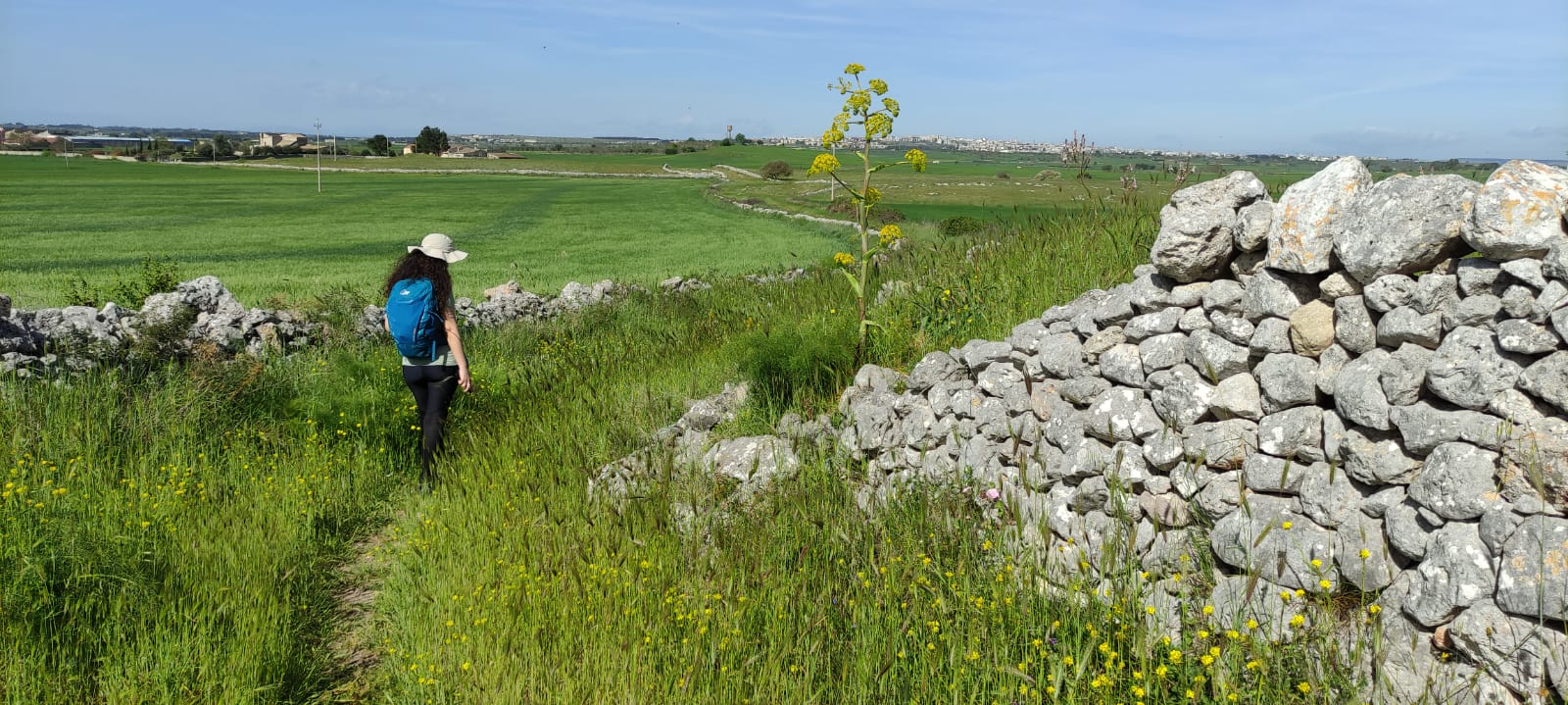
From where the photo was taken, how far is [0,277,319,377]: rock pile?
305 inches

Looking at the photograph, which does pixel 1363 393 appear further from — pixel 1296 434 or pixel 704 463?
pixel 704 463

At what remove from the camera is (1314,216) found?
437cm

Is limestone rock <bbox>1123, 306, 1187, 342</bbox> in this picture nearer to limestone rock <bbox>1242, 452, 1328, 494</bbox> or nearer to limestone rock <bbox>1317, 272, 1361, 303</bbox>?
limestone rock <bbox>1317, 272, 1361, 303</bbox>

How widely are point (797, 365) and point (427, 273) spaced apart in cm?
313

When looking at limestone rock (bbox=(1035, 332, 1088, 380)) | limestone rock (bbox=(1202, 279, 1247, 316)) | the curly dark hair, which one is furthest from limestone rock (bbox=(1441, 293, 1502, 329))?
the curly dark hair

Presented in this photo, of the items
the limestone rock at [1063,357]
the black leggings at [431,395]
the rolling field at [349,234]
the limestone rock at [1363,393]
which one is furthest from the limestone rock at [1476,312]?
the rolling field at [349,234]

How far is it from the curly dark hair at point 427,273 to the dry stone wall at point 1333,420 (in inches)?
155

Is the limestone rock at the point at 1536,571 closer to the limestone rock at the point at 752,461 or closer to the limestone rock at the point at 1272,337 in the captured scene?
the limestone rock at the point at 1272,337

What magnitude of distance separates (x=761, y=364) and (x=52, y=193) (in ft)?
178

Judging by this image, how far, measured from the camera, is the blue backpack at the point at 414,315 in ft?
21.8

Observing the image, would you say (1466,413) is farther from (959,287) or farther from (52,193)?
(52,193)

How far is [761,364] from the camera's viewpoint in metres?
7.05

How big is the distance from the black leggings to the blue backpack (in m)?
0.24

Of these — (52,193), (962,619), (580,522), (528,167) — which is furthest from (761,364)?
(528,167)
